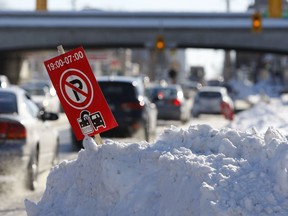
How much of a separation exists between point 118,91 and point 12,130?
32.3 feet

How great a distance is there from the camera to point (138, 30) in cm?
6644

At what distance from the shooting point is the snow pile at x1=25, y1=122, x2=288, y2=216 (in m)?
7.38

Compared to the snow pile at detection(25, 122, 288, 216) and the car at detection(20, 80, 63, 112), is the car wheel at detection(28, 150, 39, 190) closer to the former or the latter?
the snow pile at detection(25, 122, 288, 216)

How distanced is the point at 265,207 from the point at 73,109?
2805 mm

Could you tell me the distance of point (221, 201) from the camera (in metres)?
7.28

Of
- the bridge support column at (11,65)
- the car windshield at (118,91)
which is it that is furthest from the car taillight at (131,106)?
the bridge support column at (11,65)

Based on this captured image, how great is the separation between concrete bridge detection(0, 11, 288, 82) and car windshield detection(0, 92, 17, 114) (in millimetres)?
51236

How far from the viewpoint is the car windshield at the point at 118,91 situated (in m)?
22.8

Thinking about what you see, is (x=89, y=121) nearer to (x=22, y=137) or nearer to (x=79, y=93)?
(x=79, y=93)

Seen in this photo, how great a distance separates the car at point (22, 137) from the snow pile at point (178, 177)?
4440mm

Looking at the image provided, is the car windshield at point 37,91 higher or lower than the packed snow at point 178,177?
lower

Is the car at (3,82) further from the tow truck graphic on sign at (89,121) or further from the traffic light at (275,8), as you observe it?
the tow truck graphic on sign at (89,121)

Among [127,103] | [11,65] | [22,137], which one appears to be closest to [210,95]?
[127,103]

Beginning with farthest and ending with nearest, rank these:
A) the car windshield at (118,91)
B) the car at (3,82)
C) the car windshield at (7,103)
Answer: the car at (3,82), the car windshield at (118,91), the car windshield at (7,103)
